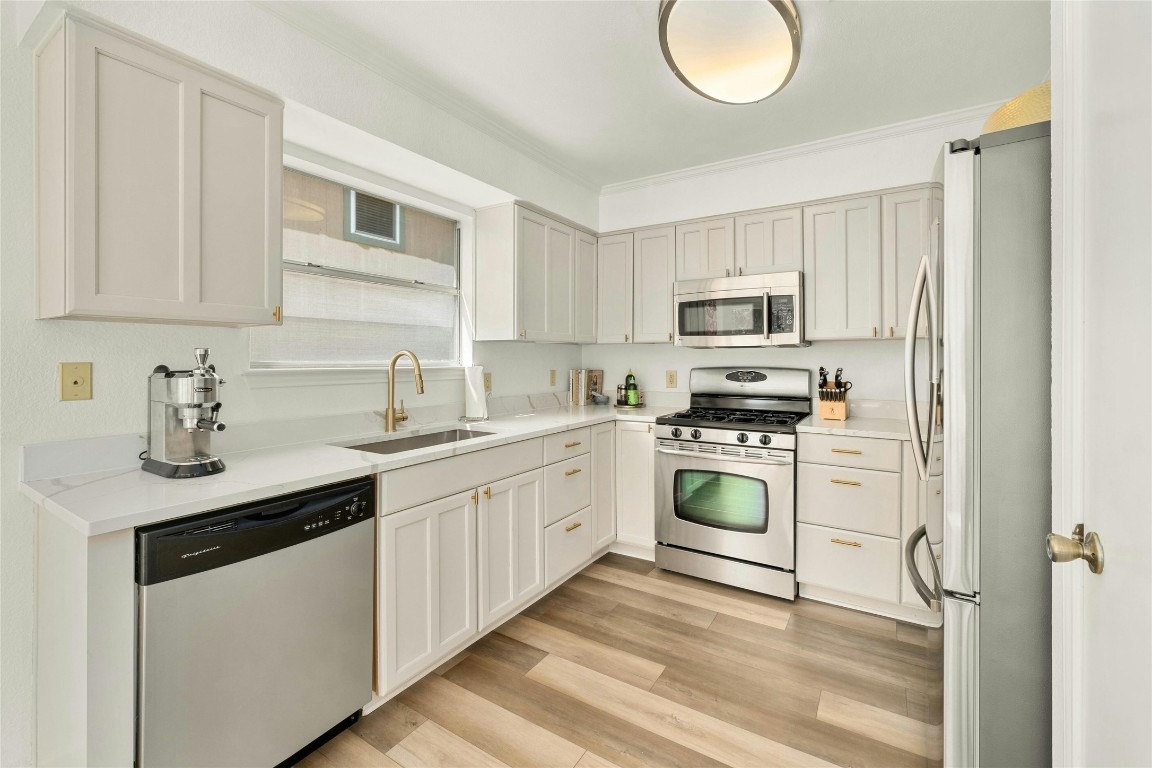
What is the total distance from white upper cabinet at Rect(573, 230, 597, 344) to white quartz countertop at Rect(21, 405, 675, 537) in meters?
1.58

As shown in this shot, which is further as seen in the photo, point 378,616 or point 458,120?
point 458,120

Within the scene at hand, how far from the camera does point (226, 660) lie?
1446 mm

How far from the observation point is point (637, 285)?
3787 mm

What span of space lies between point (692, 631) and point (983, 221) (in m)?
2.11

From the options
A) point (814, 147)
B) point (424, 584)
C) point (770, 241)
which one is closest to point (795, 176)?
point (814, 147)

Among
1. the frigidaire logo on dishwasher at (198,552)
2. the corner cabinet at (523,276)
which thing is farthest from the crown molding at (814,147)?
the frigidaire logo on dishwasher at (198,552)

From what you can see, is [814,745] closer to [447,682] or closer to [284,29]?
[447,682]

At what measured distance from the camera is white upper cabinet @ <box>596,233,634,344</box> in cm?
382

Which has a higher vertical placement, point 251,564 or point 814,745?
point 251,564

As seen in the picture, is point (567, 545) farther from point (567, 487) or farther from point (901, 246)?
point (901, 246)

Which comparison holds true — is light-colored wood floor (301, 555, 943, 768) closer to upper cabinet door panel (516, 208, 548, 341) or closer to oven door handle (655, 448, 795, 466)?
oven door handle (655, 448, 795, 466)

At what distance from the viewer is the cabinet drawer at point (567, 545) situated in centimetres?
280
